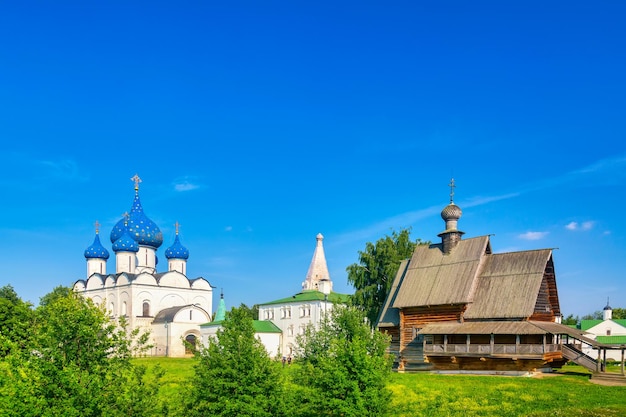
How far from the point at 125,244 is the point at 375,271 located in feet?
106

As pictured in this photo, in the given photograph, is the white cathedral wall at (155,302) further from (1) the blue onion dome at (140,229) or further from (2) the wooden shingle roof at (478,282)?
(2) the wooden shingle roof at (478,282)

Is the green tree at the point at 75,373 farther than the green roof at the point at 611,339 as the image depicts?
No

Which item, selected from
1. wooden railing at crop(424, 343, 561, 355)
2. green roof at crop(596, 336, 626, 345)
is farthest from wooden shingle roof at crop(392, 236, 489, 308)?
green roof at crop(596, 336, 626, 345)

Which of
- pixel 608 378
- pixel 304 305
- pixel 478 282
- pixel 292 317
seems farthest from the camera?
pixel 292 317

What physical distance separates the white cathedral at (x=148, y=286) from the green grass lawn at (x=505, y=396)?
108ft

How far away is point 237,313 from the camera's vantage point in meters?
15.8

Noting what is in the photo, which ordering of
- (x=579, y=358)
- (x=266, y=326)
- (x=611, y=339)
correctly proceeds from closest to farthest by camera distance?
(x=579, y=358) < (x=611, y=339) < (x=266, y=326)

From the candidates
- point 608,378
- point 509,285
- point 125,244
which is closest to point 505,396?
point 608,378

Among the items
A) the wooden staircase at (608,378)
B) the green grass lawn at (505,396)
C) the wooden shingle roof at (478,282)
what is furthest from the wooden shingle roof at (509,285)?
the wooden staircase at (608,378)

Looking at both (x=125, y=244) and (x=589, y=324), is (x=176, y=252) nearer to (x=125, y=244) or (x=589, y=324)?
(x=125, y=244)

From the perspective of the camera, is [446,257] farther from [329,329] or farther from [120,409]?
[120,409]

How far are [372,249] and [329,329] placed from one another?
73.2ft

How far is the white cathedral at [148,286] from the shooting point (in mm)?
56344

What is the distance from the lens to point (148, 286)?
58562 mm
